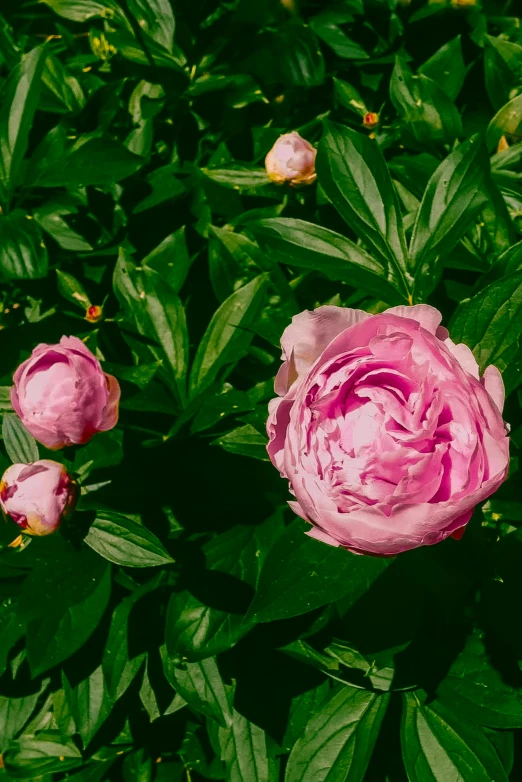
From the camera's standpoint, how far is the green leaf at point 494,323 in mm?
745

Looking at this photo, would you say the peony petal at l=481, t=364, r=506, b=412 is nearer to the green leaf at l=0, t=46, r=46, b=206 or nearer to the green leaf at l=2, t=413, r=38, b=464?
the green leaf at l=2, t=413, r=38, b=464

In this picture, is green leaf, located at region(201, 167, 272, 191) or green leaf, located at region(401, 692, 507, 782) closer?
green leaf, located at region(401, 692, 507, 782)

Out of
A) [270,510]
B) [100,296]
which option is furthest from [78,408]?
[100,296]

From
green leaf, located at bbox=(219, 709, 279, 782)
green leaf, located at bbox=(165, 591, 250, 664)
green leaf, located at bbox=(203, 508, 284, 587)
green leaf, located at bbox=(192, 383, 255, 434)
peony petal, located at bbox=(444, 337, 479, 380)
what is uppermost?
peony petal, located at bbox=(444, 337, 479, 380)

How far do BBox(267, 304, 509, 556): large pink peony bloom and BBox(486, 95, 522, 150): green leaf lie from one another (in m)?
0.64

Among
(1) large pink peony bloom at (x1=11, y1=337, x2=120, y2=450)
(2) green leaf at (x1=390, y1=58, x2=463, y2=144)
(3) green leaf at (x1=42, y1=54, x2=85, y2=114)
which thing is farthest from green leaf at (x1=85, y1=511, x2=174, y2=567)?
(3) green leaf at (x1=42, y1=54, x2=85, y2=114)

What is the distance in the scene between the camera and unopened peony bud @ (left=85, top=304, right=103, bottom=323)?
124 cm

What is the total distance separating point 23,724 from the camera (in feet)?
3.70

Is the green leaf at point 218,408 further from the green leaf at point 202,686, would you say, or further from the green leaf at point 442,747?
the green leaf at point 442,747

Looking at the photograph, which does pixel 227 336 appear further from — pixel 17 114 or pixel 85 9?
pixel 85 9

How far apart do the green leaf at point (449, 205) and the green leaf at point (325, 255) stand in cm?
5

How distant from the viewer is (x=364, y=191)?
0.98 m

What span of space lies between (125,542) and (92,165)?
0.63m

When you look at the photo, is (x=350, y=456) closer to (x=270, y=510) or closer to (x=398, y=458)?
(x=398, y=458)
